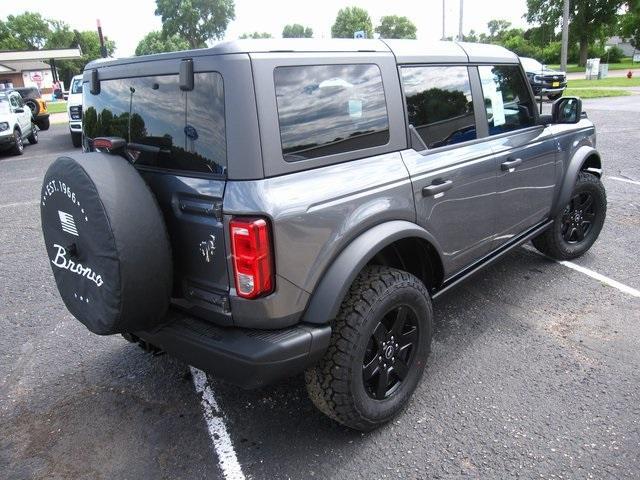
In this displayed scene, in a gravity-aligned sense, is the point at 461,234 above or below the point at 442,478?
above

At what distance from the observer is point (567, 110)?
13.5 ft

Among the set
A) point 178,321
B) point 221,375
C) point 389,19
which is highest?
point 389,19

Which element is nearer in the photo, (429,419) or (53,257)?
(53,257)

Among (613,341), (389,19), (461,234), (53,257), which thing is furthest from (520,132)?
(389,19)

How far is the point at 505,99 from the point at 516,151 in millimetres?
401

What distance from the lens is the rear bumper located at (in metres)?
2.14

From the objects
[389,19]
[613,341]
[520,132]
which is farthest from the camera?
[389,19]

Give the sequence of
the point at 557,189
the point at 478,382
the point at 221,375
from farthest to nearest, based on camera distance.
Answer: the point at 557,189 → the point at 478,382 → the point at 221,375

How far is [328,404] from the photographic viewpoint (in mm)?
2438

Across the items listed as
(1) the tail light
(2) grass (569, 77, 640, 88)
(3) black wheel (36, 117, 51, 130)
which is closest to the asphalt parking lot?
(1) the tail light

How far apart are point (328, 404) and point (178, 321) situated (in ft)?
2.69

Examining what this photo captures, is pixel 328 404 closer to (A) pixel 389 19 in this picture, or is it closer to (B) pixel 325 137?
(B) pixel 325 137

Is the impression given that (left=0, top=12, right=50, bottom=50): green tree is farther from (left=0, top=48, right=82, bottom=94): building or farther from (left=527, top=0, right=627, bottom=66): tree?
(left=527, top=0, right=627, bottom=66): tree

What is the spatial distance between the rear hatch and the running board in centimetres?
144
